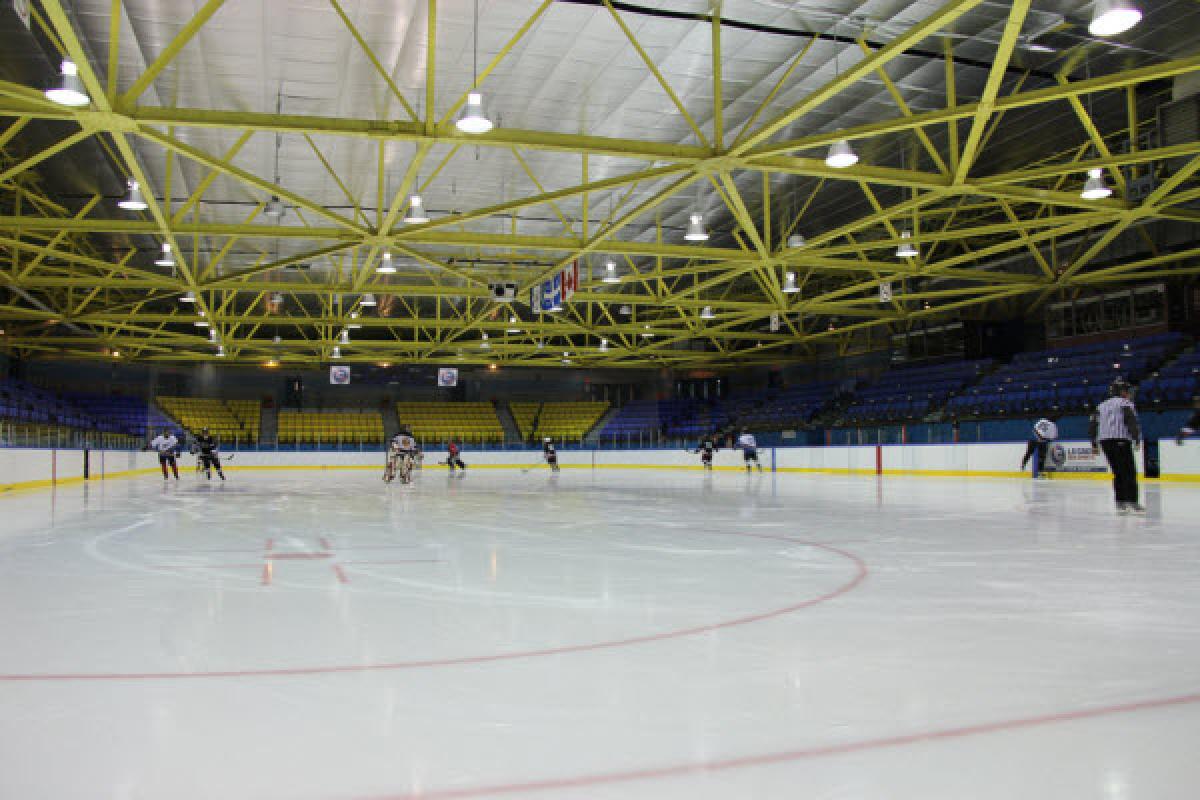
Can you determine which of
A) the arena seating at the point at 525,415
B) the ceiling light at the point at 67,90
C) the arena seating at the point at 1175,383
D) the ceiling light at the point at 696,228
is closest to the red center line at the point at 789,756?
the ceiling light at the point at 67,90

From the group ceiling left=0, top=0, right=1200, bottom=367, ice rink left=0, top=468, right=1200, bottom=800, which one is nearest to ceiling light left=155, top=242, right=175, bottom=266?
ceiling left=0, top=0, right=1200, bottom=367

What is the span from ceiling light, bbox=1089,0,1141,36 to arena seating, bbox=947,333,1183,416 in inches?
596

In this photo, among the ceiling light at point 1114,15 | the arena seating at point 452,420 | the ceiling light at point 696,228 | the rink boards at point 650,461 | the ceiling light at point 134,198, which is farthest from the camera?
the arena seating at point 452,420

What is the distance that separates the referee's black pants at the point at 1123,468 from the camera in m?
9.77

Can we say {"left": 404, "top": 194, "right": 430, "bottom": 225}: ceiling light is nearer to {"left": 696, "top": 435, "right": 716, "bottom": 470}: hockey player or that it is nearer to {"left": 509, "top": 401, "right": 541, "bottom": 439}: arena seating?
{"left": 696, "top": 435, "right": 716, "bottom": 470}: hockey player

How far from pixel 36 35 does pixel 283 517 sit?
7.44 m

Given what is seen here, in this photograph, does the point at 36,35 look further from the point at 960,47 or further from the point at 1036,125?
the point at 1036,125

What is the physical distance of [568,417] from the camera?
45.8 metres

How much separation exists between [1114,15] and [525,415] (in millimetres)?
39741

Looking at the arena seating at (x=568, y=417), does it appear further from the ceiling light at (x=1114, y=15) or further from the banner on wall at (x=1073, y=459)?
the ceiling light at (x=1114, y=15)

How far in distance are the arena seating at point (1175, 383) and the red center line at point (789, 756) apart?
2038cm

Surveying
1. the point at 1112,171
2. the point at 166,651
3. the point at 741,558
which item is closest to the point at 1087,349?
the point at 1112,171

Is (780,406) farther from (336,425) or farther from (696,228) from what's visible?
(696,228)

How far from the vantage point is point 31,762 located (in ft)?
7.02
